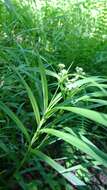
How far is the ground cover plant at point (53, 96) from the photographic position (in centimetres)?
154

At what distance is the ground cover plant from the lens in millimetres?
1540

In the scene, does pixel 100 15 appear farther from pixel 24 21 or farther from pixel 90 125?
pixel 90 125

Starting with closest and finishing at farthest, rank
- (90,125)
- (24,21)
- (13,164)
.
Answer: (13,164)
(90,125)
(24,21)

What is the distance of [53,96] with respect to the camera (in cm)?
169

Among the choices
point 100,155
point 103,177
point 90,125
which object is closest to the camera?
point 100,155

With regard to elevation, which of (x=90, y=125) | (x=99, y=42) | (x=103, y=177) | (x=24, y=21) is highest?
(x=24, y=21)

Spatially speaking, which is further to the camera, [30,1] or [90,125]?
[30,1]

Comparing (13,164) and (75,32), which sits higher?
(75,32)

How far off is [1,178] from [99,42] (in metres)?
1.52

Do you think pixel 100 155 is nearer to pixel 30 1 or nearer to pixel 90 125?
pixel 90 125

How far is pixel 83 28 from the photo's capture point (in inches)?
121

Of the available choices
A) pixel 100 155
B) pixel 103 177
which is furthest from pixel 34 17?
pixel 100 155

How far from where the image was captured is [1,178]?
66.9 inches

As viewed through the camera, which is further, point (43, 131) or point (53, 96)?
point (53, 96)
